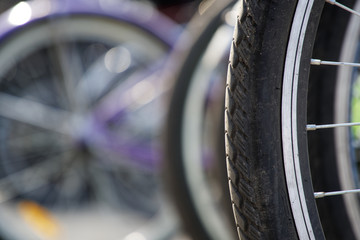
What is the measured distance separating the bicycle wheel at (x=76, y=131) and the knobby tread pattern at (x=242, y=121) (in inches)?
66.1

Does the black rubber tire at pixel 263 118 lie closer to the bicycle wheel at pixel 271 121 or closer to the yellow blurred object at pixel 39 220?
the bicycle wheel at pixel 271 121

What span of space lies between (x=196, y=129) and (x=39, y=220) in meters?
1.24

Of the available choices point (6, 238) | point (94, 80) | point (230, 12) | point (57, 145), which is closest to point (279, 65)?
point (230, 12)

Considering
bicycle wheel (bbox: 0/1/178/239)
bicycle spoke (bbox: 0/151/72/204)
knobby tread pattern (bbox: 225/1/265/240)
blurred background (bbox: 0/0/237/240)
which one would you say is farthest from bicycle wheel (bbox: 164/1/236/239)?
bicycle spoke (bbox: 0/151/72/204)

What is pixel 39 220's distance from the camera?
123 inches

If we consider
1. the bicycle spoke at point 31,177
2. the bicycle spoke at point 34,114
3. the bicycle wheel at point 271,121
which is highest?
the bicycle spoke at point 34,114

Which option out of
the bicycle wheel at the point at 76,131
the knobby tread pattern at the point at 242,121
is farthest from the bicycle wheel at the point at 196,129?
the knobby tread pattern at the point at 242,121

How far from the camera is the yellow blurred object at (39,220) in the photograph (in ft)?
9.82

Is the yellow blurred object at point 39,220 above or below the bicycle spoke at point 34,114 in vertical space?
below

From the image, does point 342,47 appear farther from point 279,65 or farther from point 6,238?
point 6,238

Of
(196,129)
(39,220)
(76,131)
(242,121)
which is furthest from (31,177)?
(242,121)

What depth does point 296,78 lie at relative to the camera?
113cm

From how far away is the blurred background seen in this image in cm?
216

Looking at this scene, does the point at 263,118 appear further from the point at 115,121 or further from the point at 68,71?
the point at 68,71
